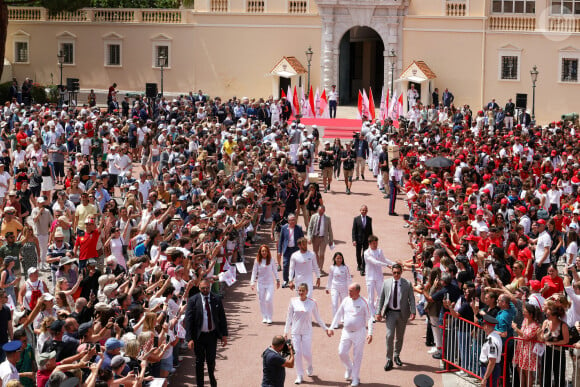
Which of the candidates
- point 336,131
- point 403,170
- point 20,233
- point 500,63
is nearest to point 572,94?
point 500,63

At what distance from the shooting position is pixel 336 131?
4441 centimetres

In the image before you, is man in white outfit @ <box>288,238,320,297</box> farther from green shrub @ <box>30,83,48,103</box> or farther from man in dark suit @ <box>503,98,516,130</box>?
green shrub @ <box>30,83,48,103</box>

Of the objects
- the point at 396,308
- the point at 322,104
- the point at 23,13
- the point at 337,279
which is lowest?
the point at 396,308

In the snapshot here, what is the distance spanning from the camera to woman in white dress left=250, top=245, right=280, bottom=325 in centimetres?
1783

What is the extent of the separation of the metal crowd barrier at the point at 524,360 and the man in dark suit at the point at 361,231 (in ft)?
19.0

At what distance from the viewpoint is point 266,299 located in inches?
703

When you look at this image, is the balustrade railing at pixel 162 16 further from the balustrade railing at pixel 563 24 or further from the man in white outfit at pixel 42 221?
the man in white outfit at pixel 42 221

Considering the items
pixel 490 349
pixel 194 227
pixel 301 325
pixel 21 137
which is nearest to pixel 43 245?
pixel 194 227

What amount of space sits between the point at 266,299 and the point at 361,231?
386 cm

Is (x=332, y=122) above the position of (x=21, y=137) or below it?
above

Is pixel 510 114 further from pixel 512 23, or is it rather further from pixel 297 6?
A: pixel 297 6

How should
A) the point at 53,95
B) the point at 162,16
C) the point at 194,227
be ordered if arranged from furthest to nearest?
the point at 162,16 → the point at 53,95 → the point at 194,227

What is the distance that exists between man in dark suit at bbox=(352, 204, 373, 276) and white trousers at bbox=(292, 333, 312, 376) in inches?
234

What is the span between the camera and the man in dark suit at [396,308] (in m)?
15.9
